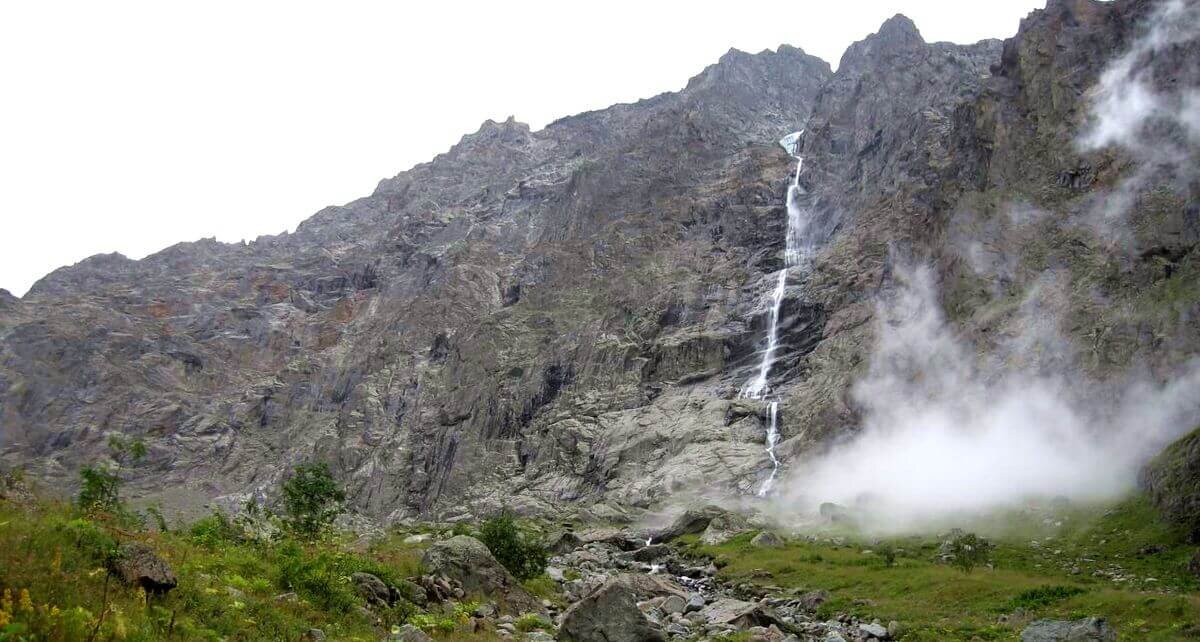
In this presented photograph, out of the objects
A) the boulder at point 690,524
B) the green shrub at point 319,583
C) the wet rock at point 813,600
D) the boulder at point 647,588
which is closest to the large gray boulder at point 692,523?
the boulder at point 690,524

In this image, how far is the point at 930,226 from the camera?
359ft

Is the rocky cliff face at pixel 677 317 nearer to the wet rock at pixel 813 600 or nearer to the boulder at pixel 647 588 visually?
the wet rock at pixel 813 600

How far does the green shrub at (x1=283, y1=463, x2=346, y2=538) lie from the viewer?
1091 inches

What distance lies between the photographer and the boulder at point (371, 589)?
60.0 feet

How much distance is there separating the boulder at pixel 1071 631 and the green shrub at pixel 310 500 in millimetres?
22958

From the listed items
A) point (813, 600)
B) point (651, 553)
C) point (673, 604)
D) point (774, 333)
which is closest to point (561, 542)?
point (651, 553)

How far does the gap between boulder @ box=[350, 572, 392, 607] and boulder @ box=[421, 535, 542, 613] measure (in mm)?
3215

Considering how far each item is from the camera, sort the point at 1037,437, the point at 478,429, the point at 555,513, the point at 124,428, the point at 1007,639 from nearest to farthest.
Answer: the point at 1007,639, the point at 1037,437, the point at 555,513, the point at 478,429, the point at 124,428

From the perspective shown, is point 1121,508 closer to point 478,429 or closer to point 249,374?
point 478,429

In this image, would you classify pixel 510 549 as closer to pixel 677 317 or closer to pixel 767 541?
pixel 767 541

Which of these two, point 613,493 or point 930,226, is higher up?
point 930,226

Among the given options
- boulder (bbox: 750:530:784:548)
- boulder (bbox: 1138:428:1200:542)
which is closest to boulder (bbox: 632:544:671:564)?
boulder (bbox: 750:530:784:548)

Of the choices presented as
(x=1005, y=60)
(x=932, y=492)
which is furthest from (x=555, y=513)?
(x=1005, y=60)

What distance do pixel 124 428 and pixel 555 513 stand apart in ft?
442
